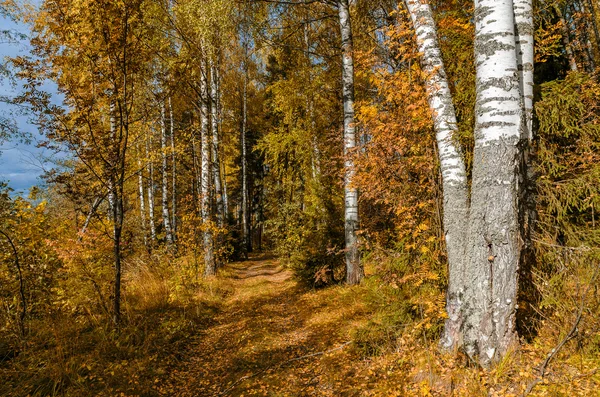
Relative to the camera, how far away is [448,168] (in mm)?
3096

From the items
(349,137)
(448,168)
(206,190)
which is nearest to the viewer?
(448,168)

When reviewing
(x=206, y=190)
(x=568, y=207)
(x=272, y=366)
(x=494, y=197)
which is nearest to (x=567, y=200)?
(x=568, y=207)

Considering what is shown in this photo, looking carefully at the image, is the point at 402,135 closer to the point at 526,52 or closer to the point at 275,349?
the point at 526,52

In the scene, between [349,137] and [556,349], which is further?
[349,137]

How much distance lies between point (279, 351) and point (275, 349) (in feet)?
0.32

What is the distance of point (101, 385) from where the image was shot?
3363mm

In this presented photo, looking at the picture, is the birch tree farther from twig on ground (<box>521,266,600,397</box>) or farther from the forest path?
the forest path

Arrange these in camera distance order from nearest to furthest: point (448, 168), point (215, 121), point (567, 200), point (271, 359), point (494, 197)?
point (494, 197)
point (567, 200)
point (448, 168)
point (271, 359)
point (215, 121)

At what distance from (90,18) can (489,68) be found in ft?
17.1

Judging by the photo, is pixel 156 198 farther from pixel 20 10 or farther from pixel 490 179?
pixel 490 179

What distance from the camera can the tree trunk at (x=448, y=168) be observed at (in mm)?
2859

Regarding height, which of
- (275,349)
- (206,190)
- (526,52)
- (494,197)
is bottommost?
(275,349)

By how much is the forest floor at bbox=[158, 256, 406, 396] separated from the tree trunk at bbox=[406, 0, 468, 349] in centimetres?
108

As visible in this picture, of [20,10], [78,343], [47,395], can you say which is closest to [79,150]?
[78,343]
